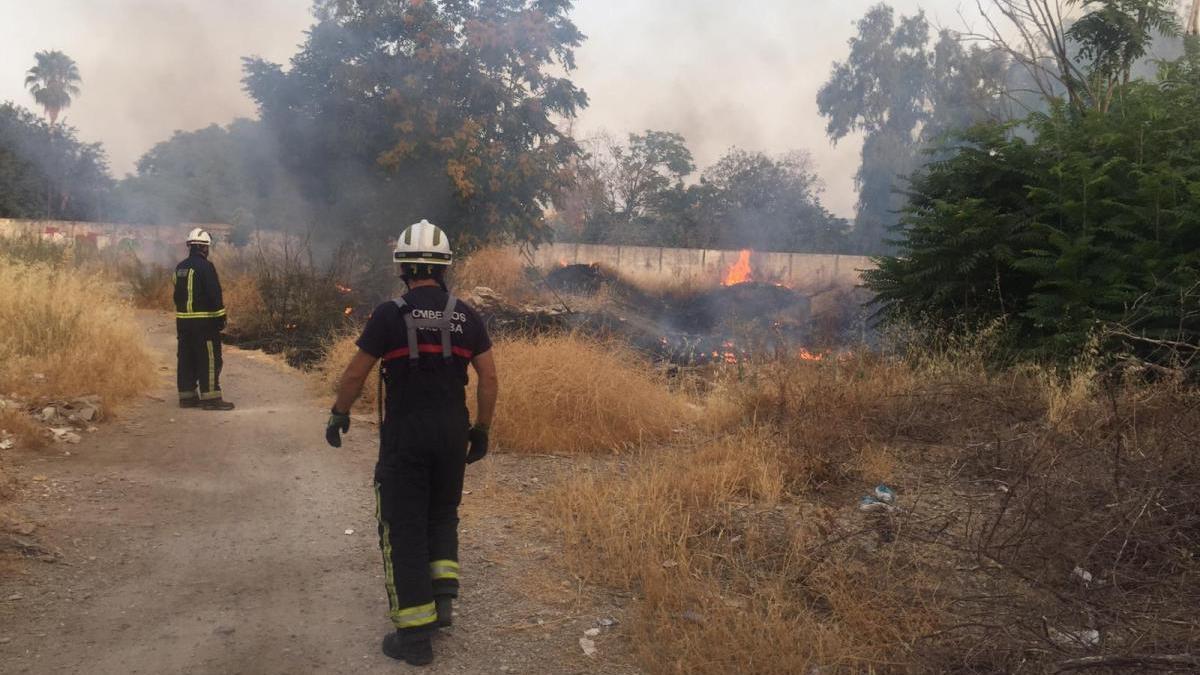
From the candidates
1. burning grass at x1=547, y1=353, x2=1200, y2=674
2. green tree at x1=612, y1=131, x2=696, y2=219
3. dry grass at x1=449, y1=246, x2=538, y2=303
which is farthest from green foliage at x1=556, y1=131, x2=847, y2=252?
burning grass at x1=547, y1=353, x2=1200, y2=674

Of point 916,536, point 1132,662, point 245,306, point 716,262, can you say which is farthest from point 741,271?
point 1132,662

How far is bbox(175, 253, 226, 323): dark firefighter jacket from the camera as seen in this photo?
8875 mm

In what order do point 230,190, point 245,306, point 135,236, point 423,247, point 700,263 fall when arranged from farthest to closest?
point 700,263 < point 230,190 < point 135,236 < point 245,306 < point 423,247

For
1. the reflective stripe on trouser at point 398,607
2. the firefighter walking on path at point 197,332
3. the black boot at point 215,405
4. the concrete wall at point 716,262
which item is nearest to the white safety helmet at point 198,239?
the firefighter walking on path at point 197,332

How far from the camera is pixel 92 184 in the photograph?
23453 millimetres

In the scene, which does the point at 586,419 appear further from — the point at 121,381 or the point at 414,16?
the point at 414,16

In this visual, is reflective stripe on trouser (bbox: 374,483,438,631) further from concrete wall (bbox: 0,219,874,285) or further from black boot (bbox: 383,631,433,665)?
concrete wall (bbox: 0,219,874,285)

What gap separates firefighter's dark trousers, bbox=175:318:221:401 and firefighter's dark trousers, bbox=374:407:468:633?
5737 mm

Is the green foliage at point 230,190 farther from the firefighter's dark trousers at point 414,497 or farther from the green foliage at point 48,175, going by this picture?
the firefighter's dark trousers at point 414,497

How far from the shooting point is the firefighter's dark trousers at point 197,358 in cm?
891

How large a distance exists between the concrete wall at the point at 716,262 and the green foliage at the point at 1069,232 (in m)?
18.5

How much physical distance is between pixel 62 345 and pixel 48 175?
55.7 ft

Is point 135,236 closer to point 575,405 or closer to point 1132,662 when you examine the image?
point 575,405

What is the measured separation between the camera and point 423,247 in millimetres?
4035
